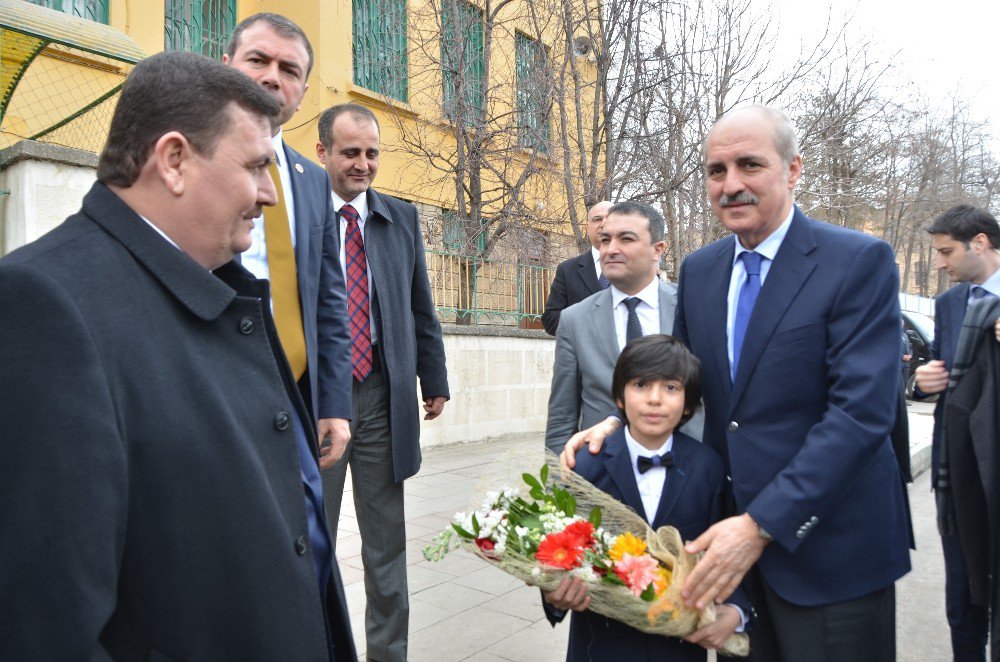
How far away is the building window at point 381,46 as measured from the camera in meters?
12.2

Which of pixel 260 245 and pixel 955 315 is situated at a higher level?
pixel 260 245

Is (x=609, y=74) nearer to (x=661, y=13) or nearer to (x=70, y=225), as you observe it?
(x=661, y=13)

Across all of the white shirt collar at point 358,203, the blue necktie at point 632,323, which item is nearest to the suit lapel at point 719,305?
the blue necktie at point 632,323

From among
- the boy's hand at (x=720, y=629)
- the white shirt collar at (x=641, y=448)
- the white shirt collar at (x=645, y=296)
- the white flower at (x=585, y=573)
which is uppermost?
the white shirt collar at (x=645, y=296)

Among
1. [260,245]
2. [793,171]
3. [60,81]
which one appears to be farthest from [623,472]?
[60,81]

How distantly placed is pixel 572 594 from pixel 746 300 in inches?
38.9

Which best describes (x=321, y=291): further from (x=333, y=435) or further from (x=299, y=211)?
(x=333, y=435)

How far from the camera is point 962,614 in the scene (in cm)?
365

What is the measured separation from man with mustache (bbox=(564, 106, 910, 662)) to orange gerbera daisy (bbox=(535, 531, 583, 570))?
305mm

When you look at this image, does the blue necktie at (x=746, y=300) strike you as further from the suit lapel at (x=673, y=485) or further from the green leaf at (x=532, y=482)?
the green leaf at (x=532, y=482)

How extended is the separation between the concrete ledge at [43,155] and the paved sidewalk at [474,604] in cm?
297

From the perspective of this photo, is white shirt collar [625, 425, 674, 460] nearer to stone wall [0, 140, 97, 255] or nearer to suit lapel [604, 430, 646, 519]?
suit lapel [604, 430, 646, 519]

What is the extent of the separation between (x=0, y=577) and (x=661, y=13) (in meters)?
10.8

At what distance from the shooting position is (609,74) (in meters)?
11.1
